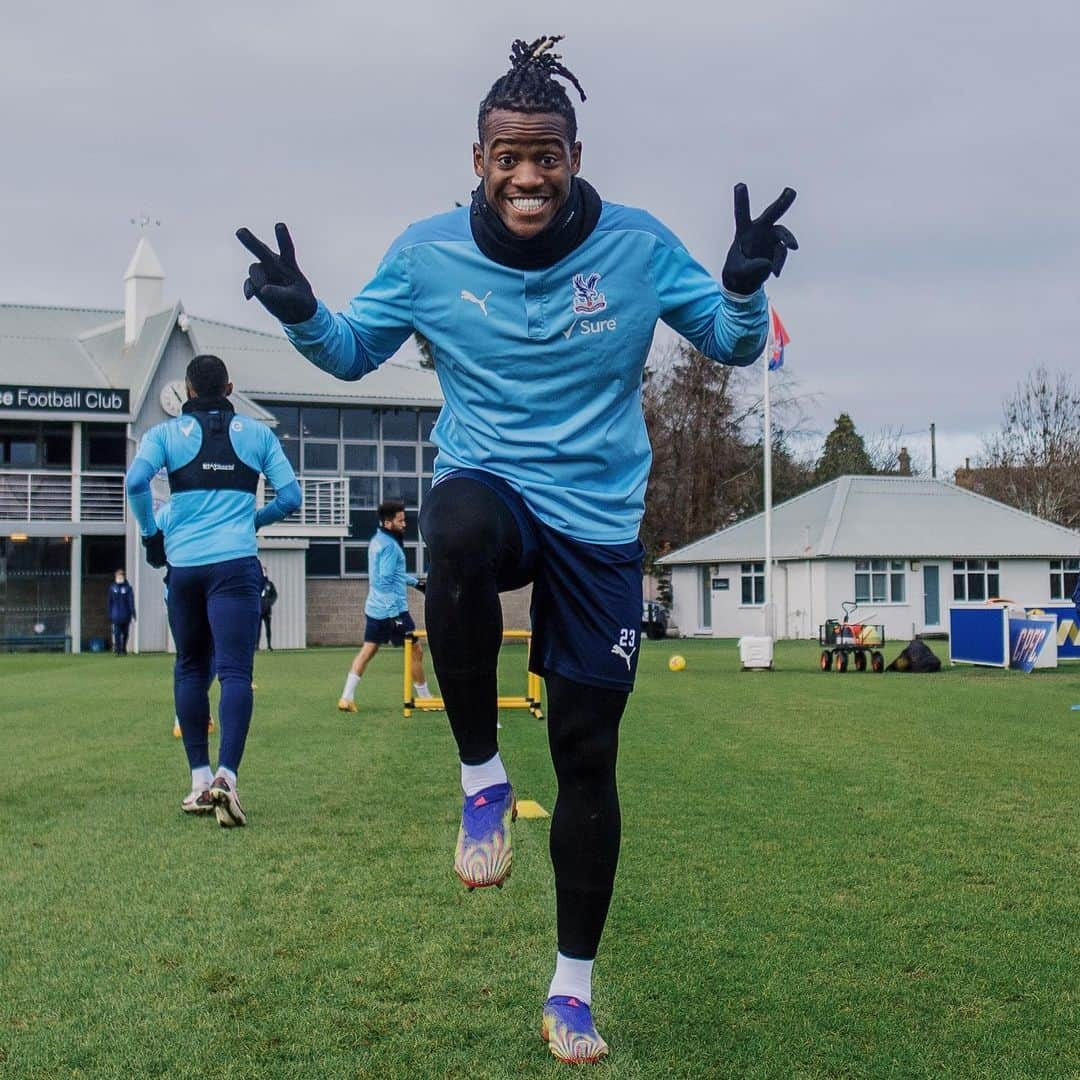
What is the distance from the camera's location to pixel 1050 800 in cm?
781

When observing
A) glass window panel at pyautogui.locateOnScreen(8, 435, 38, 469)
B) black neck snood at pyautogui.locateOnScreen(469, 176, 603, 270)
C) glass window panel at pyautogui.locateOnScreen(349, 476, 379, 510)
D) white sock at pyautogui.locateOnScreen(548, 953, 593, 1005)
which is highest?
glass window panel at pyautogui.locateOnScreen(8, 435, 38, 469)

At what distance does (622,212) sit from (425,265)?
21.9 inches

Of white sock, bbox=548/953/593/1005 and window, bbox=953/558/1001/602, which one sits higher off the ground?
window, bbox=953/558/1001/602

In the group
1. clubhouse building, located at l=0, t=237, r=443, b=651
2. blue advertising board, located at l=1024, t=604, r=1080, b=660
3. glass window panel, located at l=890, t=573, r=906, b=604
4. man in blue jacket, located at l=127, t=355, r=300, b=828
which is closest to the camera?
man in blue jacket, located at l=127, t=355, r=300, b=828

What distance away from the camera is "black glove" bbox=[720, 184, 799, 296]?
11.1 ft

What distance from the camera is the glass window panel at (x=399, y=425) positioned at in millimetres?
A: 46438

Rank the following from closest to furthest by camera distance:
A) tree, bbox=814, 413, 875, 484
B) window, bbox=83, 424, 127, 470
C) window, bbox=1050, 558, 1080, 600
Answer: window, bbox=83, 424, 127, 470 → window, bbox=1050, 558, 1080, 600 → tree, bbox=814, 413, 875, 484

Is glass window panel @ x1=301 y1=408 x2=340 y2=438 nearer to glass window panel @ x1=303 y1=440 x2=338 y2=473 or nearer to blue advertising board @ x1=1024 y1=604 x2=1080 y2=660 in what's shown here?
glass window panel @ x1=303 y1=440 x2=338 y2=473

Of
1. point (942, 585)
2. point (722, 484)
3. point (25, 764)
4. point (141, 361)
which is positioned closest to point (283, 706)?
point (25, 764)

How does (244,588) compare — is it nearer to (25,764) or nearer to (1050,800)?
(25,764)

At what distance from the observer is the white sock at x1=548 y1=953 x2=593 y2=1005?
3422mm

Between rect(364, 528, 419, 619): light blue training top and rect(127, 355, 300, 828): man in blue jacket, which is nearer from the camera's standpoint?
rect(127, 355, 300, 828): man in blue jacket

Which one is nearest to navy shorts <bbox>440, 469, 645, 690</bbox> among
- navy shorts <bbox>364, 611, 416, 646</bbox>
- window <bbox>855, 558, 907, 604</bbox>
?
navy shorts <bbox>364, 611, 416, 646</bbox>

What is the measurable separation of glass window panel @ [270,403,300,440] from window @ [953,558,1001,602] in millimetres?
23919
